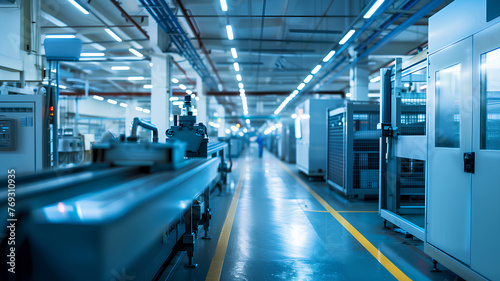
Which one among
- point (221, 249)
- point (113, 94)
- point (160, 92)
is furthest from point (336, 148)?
point (113, 94)

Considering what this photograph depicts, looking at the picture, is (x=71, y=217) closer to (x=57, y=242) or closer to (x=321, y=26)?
(x=57, y=242)

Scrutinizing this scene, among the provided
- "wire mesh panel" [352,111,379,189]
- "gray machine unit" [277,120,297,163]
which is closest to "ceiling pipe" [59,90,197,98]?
"gray machine unit" [277,120,297,163]

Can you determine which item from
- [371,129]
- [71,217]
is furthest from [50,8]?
[71,217]

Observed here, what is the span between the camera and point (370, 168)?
6242 mm

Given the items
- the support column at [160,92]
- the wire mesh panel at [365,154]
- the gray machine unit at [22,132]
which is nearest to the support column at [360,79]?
the wire mesh panel at [365,154]

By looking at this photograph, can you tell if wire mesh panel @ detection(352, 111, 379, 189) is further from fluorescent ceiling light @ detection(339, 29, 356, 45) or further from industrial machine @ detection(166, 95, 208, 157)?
industrial machine @ detection(166, 95, 208, 157)

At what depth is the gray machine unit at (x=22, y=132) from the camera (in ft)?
14.0

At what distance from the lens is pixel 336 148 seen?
696 cm

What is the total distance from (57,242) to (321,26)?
925cm

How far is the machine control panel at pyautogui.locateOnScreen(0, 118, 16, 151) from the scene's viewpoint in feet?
13.9

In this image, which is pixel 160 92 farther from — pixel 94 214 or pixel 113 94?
pixel 113 94

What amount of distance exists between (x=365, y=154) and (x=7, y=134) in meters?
6.15

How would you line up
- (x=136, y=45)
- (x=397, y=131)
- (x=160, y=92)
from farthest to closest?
(x=136, y=45)
(x=160, y=92)
(x=397, y=131)

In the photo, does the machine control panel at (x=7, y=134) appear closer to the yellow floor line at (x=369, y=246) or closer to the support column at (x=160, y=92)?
the yellow floor line at (x=369, y=246)
